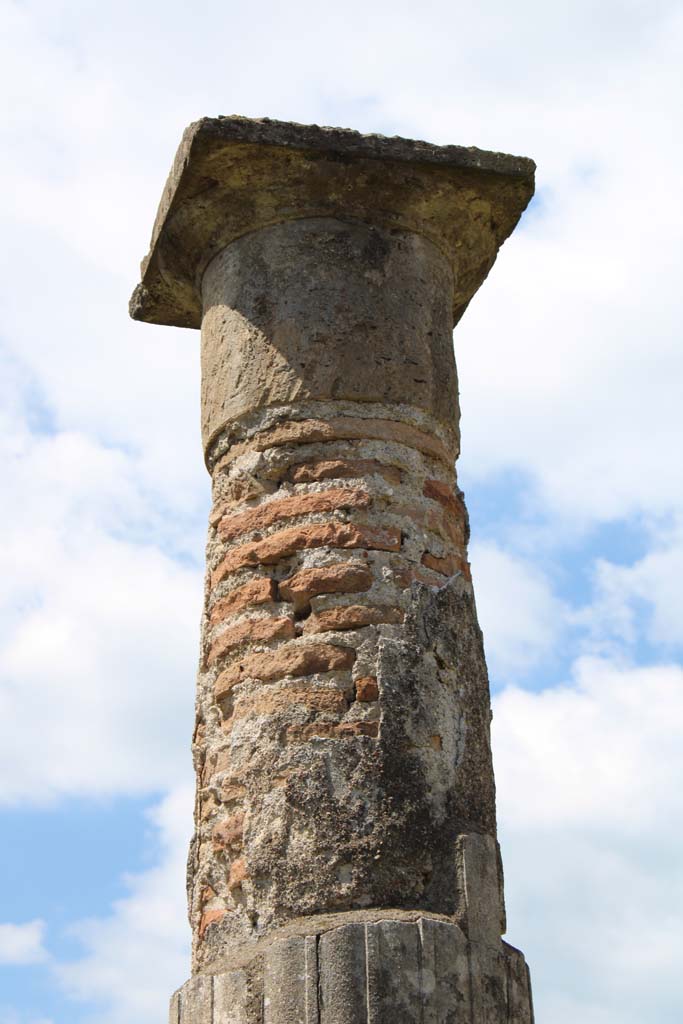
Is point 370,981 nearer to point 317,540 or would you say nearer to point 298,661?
point 298,661

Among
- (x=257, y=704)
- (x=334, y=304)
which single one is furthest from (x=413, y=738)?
(x=334, y=304)

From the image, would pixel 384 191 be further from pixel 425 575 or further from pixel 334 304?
pixel 425 575

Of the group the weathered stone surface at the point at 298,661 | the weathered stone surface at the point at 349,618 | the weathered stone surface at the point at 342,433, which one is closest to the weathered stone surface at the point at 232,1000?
the weathered stone surface at the point at 298,661

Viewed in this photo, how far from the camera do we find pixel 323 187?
4848 mm

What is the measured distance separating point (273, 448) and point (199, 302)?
1.03 m

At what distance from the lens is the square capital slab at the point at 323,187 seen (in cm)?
477

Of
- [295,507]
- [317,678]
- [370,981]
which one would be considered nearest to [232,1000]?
[370,981]

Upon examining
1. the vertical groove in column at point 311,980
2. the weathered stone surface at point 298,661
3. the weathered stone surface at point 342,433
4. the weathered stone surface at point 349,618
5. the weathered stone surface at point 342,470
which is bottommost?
the vertical groove in column at point 311,980

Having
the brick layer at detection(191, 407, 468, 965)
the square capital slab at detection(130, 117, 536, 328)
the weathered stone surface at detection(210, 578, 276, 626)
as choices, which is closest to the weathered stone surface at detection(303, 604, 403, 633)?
the brick layer at detection(191, 407, 468, 965)

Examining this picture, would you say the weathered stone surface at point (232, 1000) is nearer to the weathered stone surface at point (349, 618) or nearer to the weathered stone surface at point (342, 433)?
the weathered stone surface at point (349, 618)

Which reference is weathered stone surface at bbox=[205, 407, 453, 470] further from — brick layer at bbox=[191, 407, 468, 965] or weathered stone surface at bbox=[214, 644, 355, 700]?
weathered stone surface at bbox=[214, 644, 355, 700]

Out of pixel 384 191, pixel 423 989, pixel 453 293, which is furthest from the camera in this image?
pixel 453 293

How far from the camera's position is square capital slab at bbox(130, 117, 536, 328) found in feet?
15.6

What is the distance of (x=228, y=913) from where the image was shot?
13.8 feet
